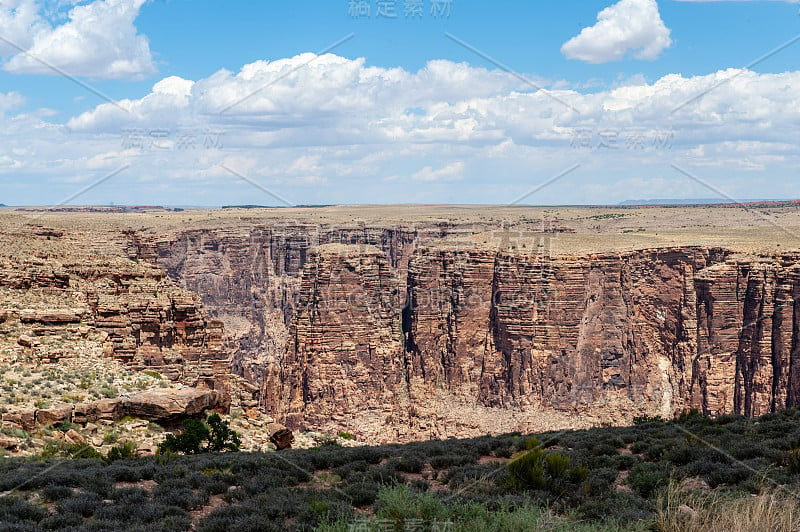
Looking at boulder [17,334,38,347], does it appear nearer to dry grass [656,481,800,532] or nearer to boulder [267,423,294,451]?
boulder [267,423,294,451]

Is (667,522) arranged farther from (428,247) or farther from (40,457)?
(428,247)

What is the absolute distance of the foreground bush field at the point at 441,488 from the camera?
33.7ft

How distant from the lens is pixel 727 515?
9859 millimetres

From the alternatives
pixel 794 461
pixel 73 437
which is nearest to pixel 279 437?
pixel 73 437

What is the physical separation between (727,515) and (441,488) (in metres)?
5.78

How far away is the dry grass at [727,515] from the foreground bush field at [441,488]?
0.09 ft

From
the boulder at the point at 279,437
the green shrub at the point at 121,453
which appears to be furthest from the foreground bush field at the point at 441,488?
the boulder at the point at 279,437

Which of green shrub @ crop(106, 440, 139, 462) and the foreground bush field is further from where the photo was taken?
green shrub @ crop(106, 440, 139, 462)

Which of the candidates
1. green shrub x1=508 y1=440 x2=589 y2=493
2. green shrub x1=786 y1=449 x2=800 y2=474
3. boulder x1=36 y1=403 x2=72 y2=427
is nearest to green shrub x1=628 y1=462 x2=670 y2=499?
green shrub x1=508 y1=440 x2=589 y2=493

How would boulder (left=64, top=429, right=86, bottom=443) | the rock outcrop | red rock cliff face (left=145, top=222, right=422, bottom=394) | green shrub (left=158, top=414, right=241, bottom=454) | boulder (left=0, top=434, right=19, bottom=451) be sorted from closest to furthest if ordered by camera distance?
boulder (left=0, top=434, right=19, bottom=451), boulder (left=64, top=429, right=86, bottom=443), the rock outcrop, green shrub (left=158, top=414, right=241, bottom=454), red rock cliff face (left=145, top=222, right=422, bottom=394)

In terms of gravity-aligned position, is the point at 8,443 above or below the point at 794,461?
below

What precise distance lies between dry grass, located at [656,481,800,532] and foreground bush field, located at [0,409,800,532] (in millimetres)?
29

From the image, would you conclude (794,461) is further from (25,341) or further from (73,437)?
(25,341)

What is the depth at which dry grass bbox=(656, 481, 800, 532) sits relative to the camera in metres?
9.45
